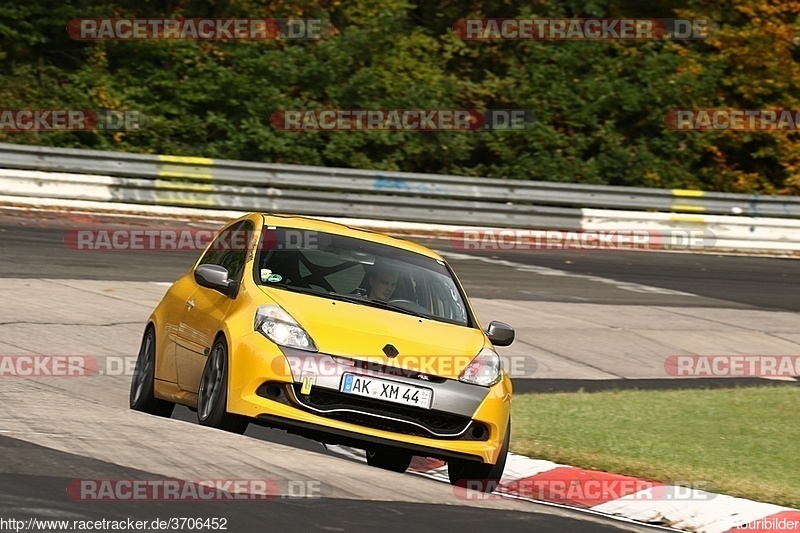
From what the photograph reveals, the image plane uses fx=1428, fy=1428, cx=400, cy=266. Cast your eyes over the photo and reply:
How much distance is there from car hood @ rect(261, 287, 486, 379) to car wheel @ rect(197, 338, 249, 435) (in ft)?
1.59

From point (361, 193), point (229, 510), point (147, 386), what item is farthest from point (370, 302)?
point (361, 193)

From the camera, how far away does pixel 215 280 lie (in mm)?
8914

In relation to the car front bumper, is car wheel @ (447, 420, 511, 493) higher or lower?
lower

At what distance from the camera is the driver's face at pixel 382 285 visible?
9.34m

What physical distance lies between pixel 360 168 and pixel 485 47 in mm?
5679

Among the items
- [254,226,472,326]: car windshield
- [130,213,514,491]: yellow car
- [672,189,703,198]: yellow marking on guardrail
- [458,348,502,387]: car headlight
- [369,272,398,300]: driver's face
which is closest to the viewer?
[130,213,514,491]: yellow car

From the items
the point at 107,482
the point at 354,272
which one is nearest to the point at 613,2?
the point at 354,272

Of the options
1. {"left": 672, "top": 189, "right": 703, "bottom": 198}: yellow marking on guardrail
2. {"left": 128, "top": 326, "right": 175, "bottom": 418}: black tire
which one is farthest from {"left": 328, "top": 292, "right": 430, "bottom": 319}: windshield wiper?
{"left": 672, "top": 189, "right": 703, "bottom": 198}: yellow marking on guardrail

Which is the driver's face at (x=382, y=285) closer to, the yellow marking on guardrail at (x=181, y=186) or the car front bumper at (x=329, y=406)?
the car front bumper at (x=329, y=406)

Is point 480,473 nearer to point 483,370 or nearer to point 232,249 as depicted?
point 483,370

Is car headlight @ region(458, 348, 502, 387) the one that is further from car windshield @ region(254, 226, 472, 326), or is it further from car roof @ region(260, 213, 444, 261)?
car roof @ region(260, 213, 444, 261)

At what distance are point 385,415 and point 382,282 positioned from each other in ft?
4.83

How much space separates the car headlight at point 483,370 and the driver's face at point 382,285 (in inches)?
33.6

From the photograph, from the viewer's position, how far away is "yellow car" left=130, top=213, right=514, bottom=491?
8.14 metres
